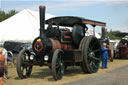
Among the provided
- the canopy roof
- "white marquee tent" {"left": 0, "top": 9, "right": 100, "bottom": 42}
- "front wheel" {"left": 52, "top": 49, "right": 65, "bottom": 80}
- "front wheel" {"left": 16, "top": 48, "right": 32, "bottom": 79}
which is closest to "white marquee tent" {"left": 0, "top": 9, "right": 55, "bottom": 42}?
"white marquee tent" {"left": 0, "top": 9, "right": 100, "bottom": 42}

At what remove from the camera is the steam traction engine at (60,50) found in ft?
26.3

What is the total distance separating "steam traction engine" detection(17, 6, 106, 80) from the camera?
8023mm

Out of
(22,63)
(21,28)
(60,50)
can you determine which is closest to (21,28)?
(21,28)

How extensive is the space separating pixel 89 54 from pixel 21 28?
32.0 ft

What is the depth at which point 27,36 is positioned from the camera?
1752 cm

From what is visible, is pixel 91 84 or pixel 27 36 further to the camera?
pixel 27 36

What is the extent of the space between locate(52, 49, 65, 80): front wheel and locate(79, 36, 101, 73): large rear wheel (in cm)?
122

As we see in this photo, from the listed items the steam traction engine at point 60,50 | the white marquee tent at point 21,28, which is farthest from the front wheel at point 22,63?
the white marquee tent at point 21,28

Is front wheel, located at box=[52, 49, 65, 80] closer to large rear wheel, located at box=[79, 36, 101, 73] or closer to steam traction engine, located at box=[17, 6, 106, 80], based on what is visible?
steam traction engine, located at box=[17, 6, 106, 80]

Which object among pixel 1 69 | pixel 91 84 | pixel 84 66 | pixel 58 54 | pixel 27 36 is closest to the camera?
pixel 1 69

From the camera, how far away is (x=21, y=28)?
18141mm

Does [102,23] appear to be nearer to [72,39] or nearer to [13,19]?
[72,39]

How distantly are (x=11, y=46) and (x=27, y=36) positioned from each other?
6.94 ft

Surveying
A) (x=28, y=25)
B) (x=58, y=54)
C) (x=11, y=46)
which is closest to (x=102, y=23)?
(x=58, y=54)
